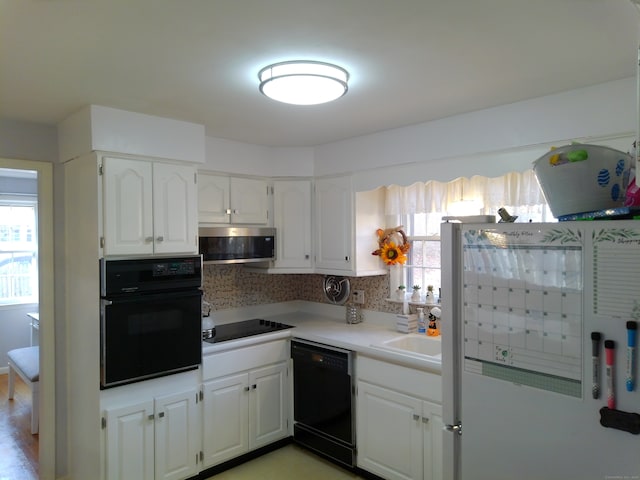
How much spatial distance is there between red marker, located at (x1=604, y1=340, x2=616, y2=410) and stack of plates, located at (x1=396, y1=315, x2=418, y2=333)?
202cm

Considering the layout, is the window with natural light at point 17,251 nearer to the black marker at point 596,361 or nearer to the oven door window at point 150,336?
the oven door window at point 150,336

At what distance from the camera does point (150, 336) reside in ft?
8.59

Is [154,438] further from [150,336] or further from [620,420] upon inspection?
[620,420]

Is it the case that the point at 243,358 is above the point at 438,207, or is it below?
below

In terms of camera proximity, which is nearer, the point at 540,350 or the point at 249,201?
the point at 540,350

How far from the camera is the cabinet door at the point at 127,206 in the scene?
8.17ft

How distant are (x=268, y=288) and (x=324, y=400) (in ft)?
3.91

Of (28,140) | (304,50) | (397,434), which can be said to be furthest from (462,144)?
(28,140)

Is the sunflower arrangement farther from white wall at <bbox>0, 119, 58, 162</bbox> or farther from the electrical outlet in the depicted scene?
white wall at <bbox>0, 119, 58, 162</bbox>

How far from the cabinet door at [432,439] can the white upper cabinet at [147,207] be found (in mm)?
1751

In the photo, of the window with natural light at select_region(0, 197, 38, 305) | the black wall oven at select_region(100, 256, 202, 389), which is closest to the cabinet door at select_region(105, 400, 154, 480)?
the black wall oven at select_region(100, 256, 202, 389)

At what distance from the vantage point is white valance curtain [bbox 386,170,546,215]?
2617 millimetres

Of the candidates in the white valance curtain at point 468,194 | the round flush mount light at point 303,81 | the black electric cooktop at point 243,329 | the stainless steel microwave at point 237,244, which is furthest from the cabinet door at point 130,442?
the white valance curtain at point 468,194

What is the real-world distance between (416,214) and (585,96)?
1.44m
